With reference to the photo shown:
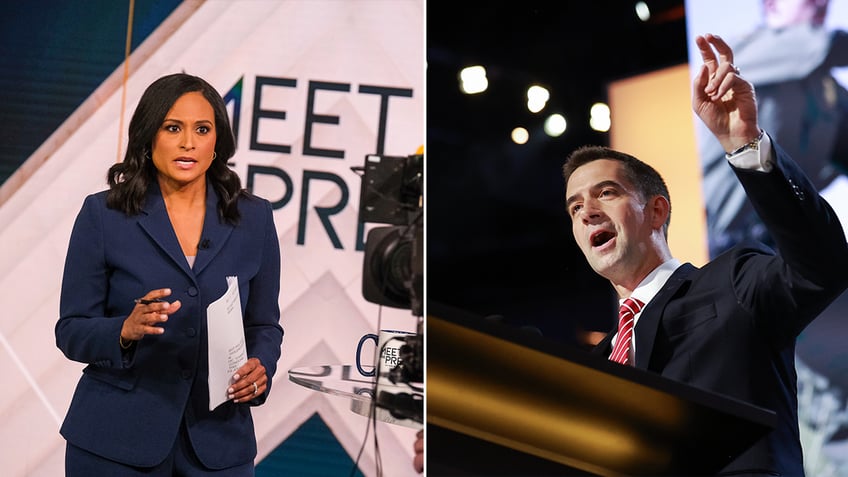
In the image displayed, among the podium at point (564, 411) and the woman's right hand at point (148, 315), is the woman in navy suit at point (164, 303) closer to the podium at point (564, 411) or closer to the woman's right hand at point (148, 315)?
the woman's right hand at point (148, 315)

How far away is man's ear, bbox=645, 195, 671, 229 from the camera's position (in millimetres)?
1932

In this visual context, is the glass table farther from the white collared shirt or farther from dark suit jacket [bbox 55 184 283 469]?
the white collared shirt

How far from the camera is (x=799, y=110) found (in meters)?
1.98

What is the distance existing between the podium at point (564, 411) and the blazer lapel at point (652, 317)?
0.33 meters

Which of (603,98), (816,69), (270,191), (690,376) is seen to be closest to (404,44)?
(270,191)

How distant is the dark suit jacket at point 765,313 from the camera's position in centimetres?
173

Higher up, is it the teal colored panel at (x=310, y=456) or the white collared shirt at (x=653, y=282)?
the white collared shirt at (x=653, y=282)

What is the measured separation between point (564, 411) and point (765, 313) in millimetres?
622

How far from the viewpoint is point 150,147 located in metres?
2.18

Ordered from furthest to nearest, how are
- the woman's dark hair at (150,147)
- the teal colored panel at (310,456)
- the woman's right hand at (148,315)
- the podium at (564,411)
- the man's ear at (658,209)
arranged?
the teal colored panel at (310,456) → the woman's dark hair at (150,147) → the man's ear at (658,209) → the woman's right hand at (148,315) → the podium at (564,411)

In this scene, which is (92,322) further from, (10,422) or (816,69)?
(816,69)

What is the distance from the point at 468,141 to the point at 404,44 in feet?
2.55

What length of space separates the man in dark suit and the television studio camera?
0.46m

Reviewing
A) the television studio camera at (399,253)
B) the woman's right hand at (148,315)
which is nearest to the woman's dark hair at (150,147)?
the woman's right hand at (148,315)
